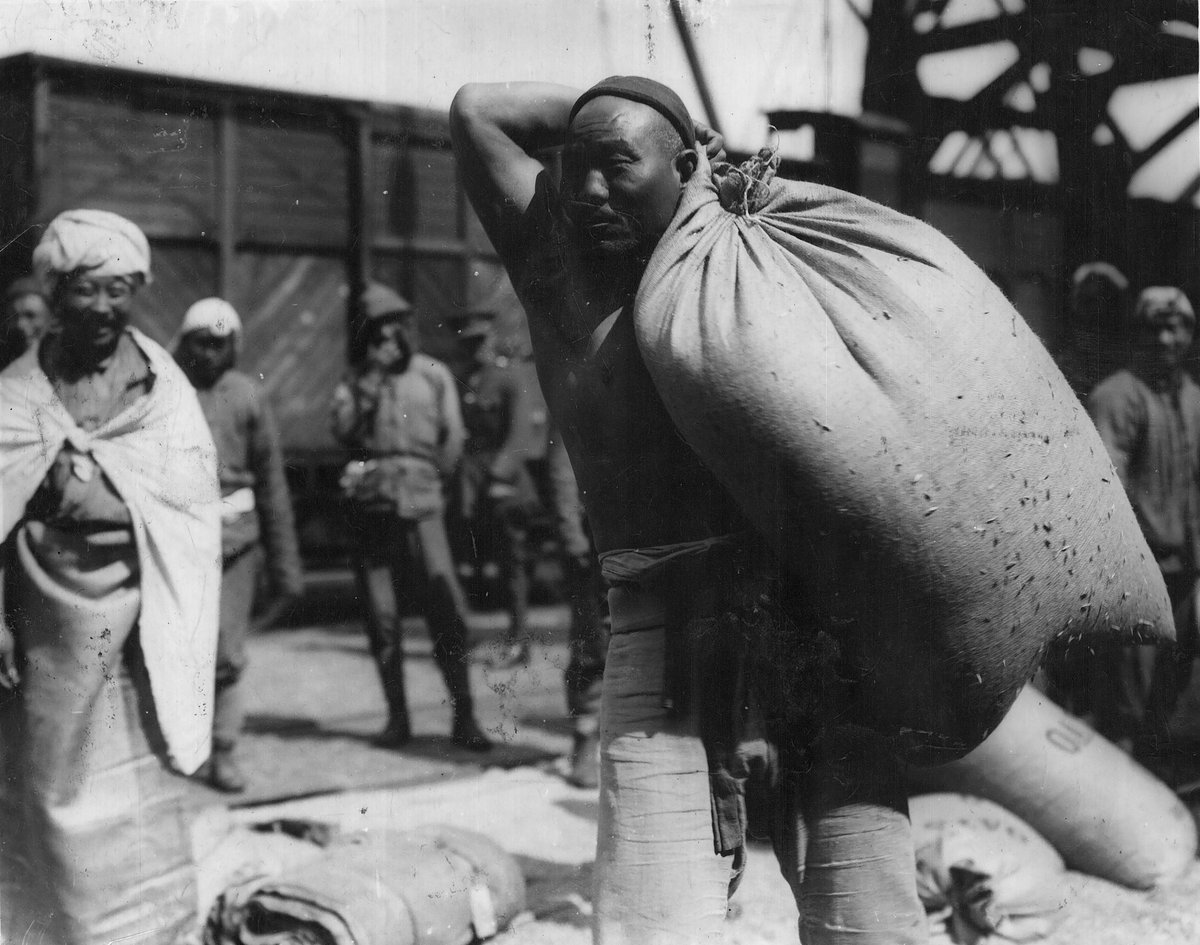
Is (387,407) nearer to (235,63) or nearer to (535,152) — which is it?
(235,63)

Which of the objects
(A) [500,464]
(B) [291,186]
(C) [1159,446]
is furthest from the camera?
(B) [291,186]

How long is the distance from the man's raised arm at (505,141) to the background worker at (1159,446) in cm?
252

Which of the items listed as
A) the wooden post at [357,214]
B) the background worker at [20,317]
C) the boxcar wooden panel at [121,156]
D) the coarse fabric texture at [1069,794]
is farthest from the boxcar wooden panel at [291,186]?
the coarse fabric texture at [1069,794]

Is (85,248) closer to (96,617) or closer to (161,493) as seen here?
(161,493)

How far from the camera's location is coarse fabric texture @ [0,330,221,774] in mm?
3078

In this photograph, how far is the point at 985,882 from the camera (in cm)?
342

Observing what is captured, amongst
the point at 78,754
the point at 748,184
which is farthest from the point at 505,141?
the point at 78,754

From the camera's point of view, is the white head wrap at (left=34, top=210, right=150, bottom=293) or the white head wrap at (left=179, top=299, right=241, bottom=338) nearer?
the white head wrap at (left=34, top=210, right=150, bottom=293)

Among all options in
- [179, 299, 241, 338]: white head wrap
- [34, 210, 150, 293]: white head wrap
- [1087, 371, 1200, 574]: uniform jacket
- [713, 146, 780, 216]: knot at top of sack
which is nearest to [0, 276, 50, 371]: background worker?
[34, 210, 150, 293]: white head wrap

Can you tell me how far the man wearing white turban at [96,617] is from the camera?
308 centimetres

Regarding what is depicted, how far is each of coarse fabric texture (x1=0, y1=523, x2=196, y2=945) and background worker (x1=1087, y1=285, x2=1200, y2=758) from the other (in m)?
3.28

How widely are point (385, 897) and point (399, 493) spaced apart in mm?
2290

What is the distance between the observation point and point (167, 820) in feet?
10.7

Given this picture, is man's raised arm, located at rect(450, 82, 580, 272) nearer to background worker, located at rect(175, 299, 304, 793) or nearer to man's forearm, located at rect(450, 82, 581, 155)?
man's forearm, located at rect(450, 82, 581, 155)
